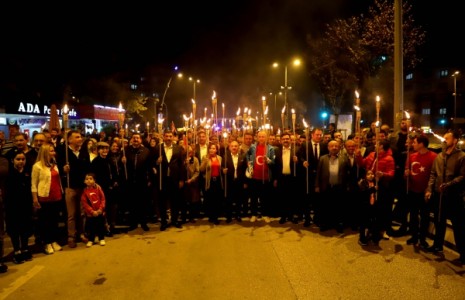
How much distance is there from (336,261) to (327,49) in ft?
71.4

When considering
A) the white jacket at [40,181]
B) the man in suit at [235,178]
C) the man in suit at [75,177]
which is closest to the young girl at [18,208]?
the white jacket at [40,181]

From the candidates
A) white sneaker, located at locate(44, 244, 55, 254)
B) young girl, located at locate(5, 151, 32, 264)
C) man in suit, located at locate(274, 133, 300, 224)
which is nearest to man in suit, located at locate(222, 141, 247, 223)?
man in suit, located at locate(274, 133, 300, 224)

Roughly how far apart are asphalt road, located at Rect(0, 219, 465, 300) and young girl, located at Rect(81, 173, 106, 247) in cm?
33

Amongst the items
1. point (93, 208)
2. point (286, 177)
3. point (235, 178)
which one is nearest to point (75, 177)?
point (93, 208)

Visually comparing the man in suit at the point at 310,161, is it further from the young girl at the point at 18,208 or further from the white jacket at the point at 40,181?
the young girl at the point at 18,208

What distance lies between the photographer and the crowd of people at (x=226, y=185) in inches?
256

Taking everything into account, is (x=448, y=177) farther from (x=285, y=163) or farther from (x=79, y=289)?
(x=79, y=289)

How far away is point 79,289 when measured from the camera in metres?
5.13

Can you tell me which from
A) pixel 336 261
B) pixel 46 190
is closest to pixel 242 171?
pixel 336 261

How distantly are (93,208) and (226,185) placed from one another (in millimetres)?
3130

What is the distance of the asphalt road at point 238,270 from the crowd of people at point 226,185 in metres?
0.50

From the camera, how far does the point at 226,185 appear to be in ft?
29.6

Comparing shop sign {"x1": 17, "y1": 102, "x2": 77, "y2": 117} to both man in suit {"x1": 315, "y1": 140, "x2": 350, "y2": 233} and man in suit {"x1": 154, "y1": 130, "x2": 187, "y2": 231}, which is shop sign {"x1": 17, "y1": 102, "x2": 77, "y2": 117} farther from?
man in suit {"x1": 315, "y1": 140, "x2": 350, "y2": 233}

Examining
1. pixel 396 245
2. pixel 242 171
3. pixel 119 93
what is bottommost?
pixel 396 245
